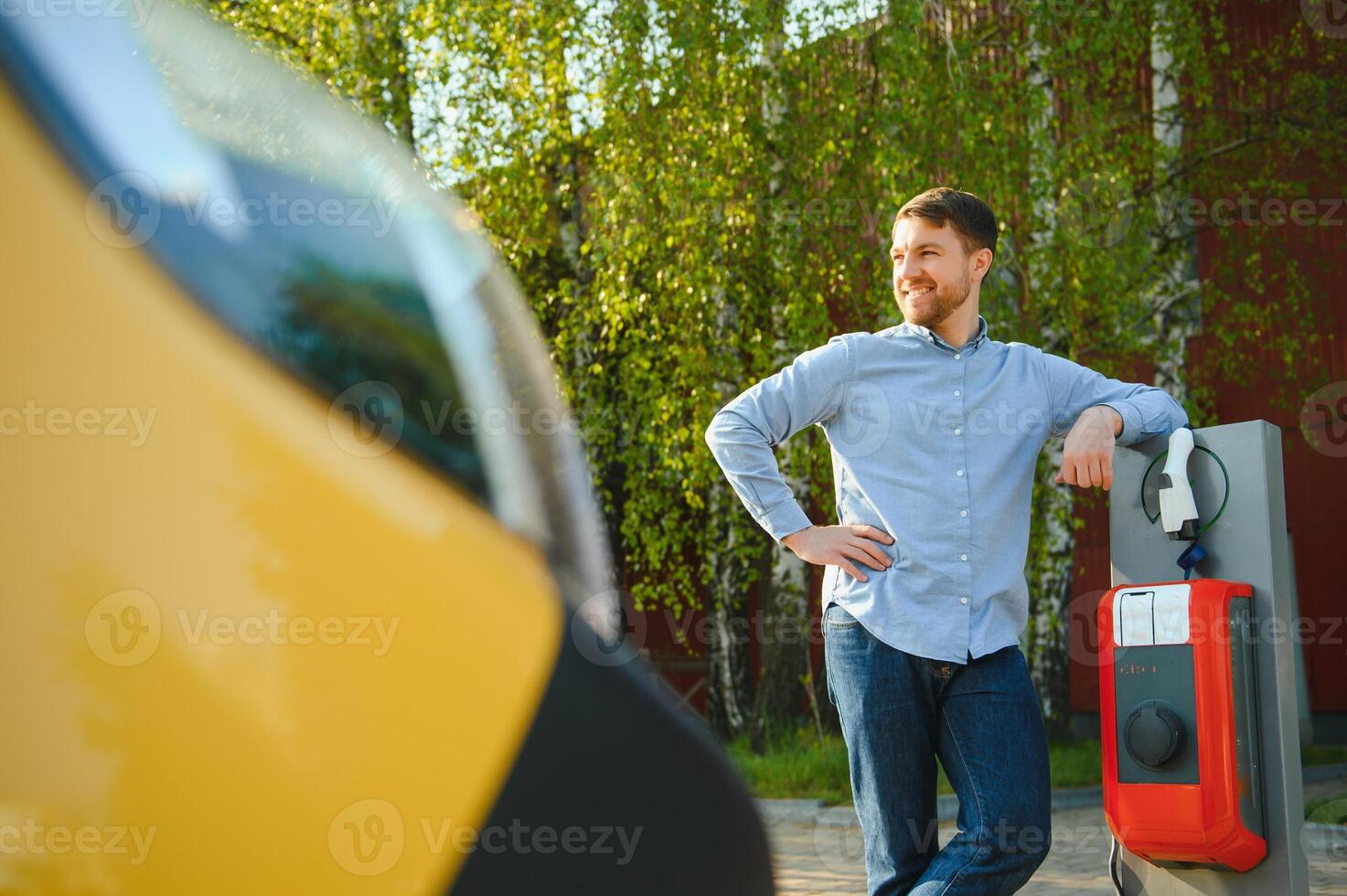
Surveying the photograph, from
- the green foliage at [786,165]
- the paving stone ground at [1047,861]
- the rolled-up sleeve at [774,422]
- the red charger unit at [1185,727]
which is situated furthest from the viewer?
the green foliage at [786,165]

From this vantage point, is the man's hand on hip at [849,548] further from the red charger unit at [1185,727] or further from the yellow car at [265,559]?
the yellow car at [265,559]

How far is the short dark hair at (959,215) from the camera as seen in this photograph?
9.07 feet

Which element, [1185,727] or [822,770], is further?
[822,770]

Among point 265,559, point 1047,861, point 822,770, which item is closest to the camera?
point 265,559

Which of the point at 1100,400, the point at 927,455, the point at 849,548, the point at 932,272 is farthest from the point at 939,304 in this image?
the point at 849,548

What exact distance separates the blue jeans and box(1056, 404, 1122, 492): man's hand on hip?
37cm

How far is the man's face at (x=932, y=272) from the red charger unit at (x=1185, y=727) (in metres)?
0.66

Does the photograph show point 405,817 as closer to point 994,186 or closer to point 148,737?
point 148,737

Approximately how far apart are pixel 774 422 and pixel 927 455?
31 centimetres

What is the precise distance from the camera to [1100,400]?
287 centimetres

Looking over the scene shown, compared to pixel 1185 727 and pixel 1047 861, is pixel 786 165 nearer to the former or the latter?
pixel 1047 861

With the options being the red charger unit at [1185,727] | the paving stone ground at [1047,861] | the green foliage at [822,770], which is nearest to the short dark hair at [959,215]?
the red charger unit at [1185,727]

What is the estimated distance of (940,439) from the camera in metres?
2.67

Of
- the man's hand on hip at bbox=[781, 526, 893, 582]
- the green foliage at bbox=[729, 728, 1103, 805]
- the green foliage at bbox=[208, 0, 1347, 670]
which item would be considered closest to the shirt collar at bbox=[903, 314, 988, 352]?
the man's hand on hip at bbox=[781, 526, 893, 582]
